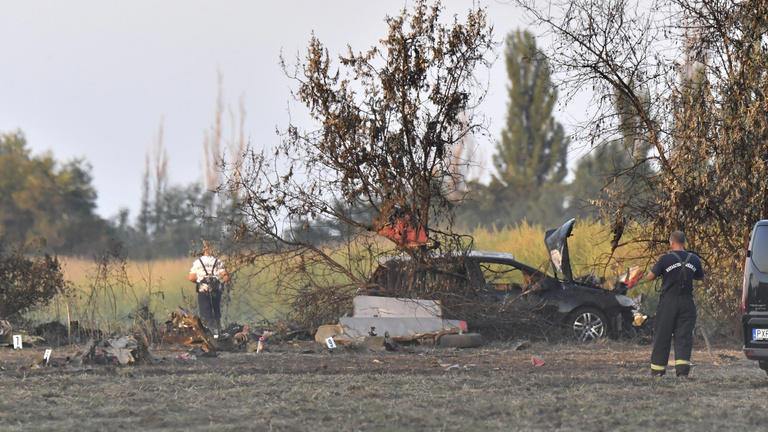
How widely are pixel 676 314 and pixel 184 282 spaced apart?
2341 cm

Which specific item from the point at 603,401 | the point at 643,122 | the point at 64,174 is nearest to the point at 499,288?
the point at 643,122

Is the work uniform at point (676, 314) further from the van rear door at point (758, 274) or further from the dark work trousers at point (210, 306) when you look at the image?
the dark work trousers at point (210, 306)

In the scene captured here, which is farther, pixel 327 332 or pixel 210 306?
pixel 210 306

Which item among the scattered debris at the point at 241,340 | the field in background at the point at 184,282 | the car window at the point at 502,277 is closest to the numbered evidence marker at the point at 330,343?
the scattered debris at the point at 241,340

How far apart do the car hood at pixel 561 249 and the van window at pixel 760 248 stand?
17.4ft

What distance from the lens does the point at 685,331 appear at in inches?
482

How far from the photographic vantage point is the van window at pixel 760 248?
468 inches

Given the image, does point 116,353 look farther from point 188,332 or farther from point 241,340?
point 241,340

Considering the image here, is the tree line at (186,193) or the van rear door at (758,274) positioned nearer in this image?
the van rear door at (758,274)

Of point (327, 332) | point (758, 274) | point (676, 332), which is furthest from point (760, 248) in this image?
point (327, 332)

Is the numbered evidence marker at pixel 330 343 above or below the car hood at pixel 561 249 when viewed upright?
below

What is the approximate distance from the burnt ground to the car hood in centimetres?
246

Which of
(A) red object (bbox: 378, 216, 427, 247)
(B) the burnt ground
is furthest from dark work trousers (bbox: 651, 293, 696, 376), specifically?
(A) red object (bbox: 378, 216, 427, 247)

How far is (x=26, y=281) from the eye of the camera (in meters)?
19.7
